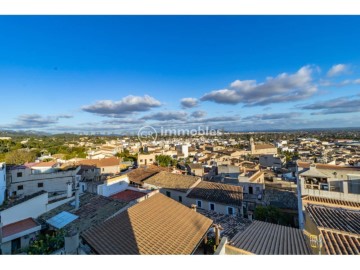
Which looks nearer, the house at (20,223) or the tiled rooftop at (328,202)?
the house at (20,223)

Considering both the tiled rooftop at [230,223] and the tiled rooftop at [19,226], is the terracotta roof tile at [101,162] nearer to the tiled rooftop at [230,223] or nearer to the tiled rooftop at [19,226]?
the tiled rooftop at [19,226]

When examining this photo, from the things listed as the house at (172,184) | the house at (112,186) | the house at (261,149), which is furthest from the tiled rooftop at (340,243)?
the house at (261,149)

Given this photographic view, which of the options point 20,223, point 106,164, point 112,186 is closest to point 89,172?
point 106,164

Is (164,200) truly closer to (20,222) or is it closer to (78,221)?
(78,221)

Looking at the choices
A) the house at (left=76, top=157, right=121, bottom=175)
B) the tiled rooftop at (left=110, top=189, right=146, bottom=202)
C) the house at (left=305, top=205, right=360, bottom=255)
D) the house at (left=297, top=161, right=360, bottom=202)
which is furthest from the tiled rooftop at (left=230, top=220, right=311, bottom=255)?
the house at (left=76, top=157, right=121, bottom=175)

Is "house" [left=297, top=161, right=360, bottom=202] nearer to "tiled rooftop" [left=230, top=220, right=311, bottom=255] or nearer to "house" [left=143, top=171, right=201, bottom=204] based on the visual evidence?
"tiled rooftop" [left=230, top=220, right=311, bottom=255]
